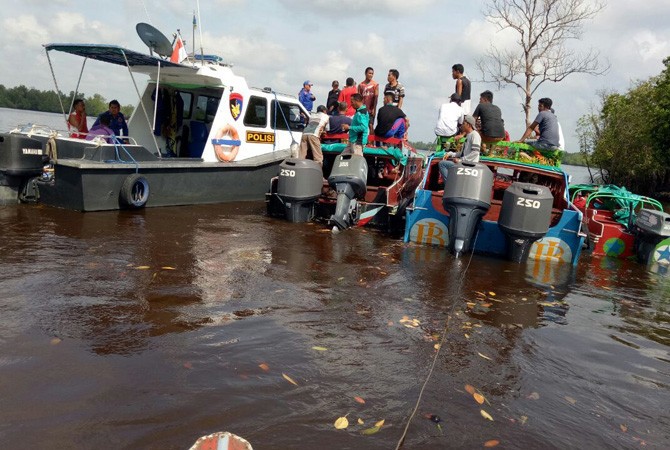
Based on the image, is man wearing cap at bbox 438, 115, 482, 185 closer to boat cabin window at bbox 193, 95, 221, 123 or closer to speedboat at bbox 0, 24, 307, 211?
speedboat at bbox 0, 24, 307, 211

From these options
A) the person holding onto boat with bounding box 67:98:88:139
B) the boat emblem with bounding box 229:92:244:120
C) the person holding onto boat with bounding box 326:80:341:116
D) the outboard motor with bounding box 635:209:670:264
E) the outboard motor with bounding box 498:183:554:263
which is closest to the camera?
the outboard motor with bounding box 498:183:554:263

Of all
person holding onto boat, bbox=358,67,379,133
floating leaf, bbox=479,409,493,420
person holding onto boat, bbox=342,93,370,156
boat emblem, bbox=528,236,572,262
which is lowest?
floating leaf, bbox=479,409,493,420

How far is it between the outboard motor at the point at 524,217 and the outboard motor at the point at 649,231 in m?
2.73

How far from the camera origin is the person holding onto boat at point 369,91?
13.7m

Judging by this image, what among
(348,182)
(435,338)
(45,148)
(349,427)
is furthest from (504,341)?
(45,148)

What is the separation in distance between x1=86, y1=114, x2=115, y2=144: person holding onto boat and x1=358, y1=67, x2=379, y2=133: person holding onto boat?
595 centimetres

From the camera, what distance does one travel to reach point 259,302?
5.52m

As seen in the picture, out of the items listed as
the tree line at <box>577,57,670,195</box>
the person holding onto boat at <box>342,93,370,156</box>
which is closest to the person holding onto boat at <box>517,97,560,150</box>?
the person holding onto boat at <box>342,93,370,156</box>

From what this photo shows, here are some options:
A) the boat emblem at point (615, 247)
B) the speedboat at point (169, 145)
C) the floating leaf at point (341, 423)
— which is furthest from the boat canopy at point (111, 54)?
the boat emblem at point (615, 247)

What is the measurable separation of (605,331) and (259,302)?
3600 mm

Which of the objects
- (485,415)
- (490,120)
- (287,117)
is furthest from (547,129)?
(485,415)

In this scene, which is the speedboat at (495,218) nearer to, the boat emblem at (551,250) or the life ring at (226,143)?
the boat emblem at (551,250)

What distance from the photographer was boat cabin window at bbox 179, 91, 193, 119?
12.6 meters

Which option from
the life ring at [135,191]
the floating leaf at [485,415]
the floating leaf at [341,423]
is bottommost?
the floating leaf at [485,415]
